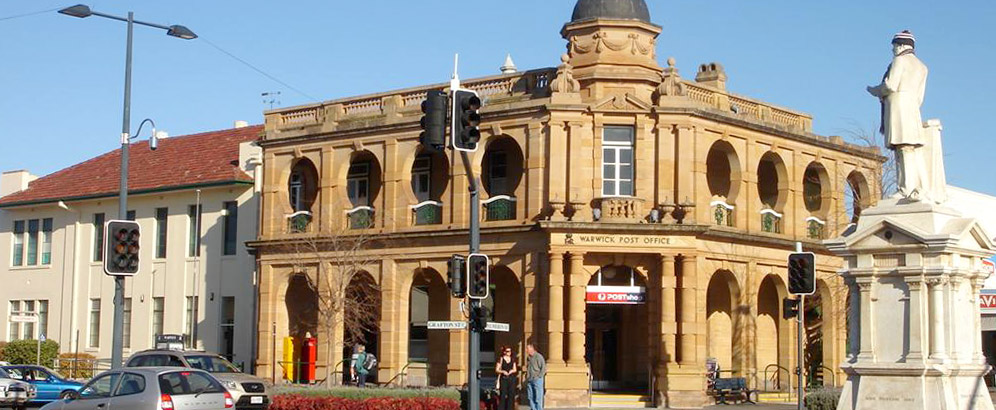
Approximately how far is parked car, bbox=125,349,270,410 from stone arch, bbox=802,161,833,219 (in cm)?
1971

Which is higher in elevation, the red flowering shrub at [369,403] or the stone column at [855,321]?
the stone column at [855,321]

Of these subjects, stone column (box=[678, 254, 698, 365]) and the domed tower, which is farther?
the domed tower

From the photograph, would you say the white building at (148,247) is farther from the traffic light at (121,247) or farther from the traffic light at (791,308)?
the traffic light at (121,247)

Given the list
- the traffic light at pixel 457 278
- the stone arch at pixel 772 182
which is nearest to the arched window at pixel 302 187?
the stone arch at pixel 772 182

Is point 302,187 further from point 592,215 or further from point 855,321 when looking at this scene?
point 855,321

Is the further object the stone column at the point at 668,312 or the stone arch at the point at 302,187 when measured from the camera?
the stone arch at the point at 302,187

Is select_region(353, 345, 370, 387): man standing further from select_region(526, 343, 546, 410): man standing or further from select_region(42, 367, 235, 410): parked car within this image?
select_region(42, 367, 235, 410): parked car

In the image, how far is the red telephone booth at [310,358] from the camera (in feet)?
151

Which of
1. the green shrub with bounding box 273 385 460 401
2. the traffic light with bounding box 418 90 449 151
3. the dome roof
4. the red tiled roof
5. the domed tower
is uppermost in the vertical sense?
the dome roof

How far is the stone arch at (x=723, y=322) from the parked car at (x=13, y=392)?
19.1 metres

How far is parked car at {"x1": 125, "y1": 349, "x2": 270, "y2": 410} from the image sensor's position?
32.7m

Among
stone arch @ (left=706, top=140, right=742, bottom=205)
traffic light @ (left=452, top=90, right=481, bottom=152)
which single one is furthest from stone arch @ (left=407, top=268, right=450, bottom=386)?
traffic light @ (left=452, top=90, right=481, bottom=152)

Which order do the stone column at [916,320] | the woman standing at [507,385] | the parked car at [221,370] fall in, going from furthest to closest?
the parked car at [221,370]
the woman standing at [507,385]
the stone column at [916,320]

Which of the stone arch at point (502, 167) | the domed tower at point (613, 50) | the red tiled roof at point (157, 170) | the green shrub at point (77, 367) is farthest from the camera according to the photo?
the red tiled roof at point (157, 170)
